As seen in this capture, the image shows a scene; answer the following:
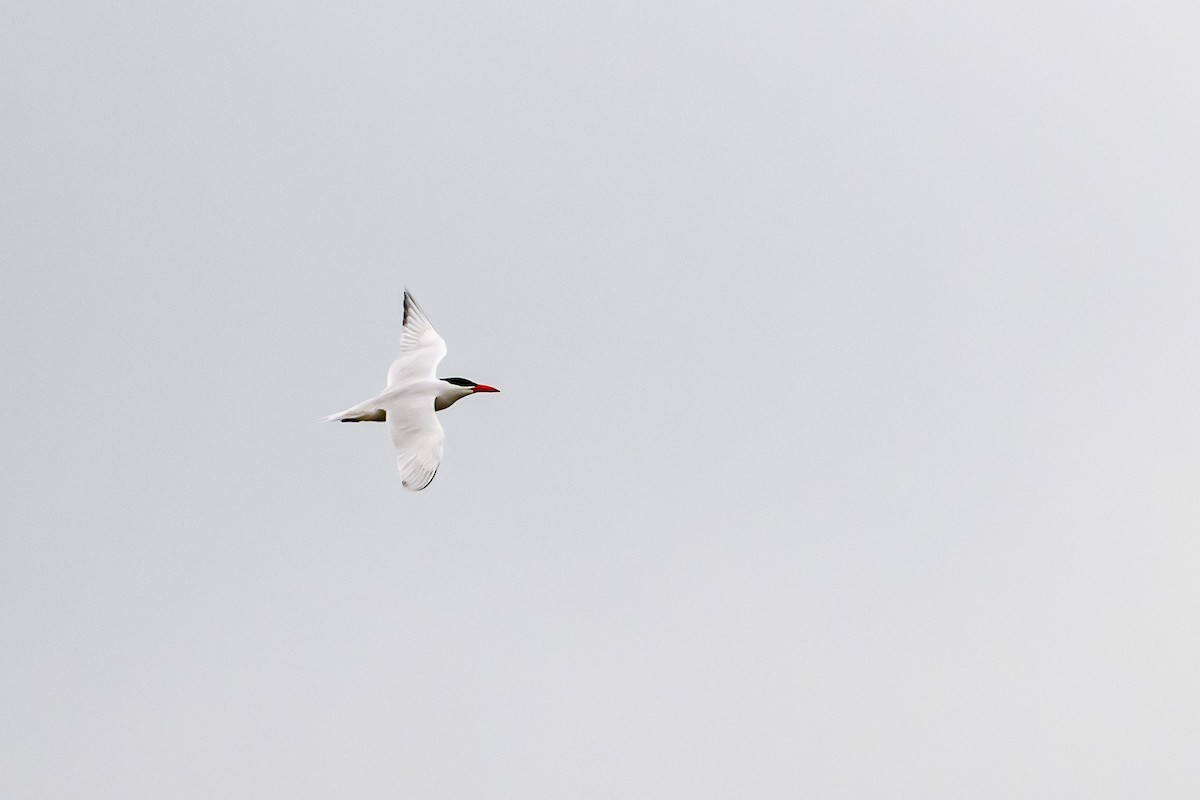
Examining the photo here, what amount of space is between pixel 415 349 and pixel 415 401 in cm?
385

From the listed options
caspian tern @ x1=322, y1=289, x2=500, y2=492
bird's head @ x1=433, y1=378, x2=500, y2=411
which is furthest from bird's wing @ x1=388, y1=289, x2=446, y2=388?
bird's head @ x1=433, y1=378, x2=500, y2=411

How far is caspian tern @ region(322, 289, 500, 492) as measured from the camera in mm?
28969

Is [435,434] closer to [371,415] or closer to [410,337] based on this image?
[371,415]

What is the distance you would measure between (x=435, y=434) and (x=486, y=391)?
256cm

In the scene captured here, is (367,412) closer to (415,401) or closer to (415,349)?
(415,401)

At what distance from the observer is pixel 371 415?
31.7m

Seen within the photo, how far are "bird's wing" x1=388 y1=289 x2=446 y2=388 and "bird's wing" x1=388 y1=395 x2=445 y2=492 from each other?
2.27 meters

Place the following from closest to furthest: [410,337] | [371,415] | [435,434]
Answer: [435,434] → [371,415] → [410,337]

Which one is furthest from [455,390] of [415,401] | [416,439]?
[416,439]

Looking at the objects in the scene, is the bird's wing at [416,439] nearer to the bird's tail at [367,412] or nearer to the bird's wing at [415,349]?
the bird's tail at [367,412]

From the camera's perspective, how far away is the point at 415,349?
114 ft

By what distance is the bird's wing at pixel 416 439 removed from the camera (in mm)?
28531

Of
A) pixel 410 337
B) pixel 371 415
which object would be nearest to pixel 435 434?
pixel 371 415

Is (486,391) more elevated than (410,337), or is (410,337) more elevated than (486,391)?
(410,337)
